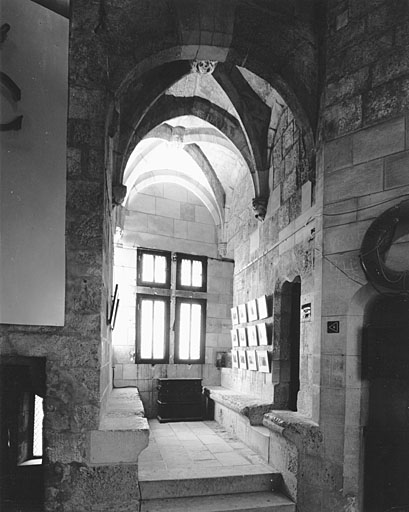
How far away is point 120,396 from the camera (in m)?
5.61

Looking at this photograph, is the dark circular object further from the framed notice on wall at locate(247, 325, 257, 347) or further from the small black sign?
the framed notice on wall at locate(247, 325, 257, 347)

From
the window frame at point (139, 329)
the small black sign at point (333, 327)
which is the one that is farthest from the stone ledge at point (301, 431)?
the window frame at point (139, 329)

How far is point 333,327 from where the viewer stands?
377 centimetres

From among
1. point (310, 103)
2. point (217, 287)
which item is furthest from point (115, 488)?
point (217, 287)

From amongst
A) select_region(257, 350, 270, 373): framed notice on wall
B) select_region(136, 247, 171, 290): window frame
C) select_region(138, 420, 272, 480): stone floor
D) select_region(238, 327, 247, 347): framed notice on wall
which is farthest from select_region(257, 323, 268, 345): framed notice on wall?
select_region(136, 247, 171, 290): window frame

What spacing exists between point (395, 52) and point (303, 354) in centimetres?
300

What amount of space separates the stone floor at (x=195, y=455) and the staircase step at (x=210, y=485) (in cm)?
6

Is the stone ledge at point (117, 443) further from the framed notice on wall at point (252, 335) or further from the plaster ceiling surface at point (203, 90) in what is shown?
the plaster ceiling surface at point (203, 90)

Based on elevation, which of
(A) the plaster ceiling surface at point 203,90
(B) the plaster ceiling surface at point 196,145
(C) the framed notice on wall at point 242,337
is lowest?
(C) the framed notice on wall at point 242,337

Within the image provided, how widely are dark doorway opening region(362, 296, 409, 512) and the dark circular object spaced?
10.2 inches

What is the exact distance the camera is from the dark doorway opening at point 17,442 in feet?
10.8

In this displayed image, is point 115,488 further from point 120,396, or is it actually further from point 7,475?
point 120,396

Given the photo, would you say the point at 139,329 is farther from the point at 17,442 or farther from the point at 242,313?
the point at 17,442

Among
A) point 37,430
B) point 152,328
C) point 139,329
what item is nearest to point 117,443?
point 37,430
